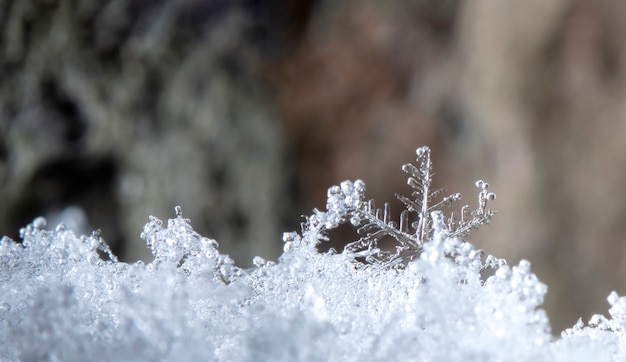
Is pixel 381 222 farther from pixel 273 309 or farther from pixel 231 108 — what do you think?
pixel 231 108

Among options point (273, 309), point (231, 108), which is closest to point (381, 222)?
point (273, 309)

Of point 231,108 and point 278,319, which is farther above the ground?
point 231,108

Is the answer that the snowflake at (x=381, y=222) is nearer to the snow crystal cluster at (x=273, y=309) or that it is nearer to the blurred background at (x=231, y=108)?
the snow crystal cluster at (x=273, y=309)

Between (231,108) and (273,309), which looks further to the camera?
(231,108)

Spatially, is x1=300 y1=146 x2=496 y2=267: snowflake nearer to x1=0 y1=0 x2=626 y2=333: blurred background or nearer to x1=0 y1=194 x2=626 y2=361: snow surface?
x1=0 y1=194 x2=626 y2=361: snow surface

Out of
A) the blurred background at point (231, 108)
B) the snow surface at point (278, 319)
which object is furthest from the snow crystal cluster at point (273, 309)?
the blurred background at point (231, 108)
